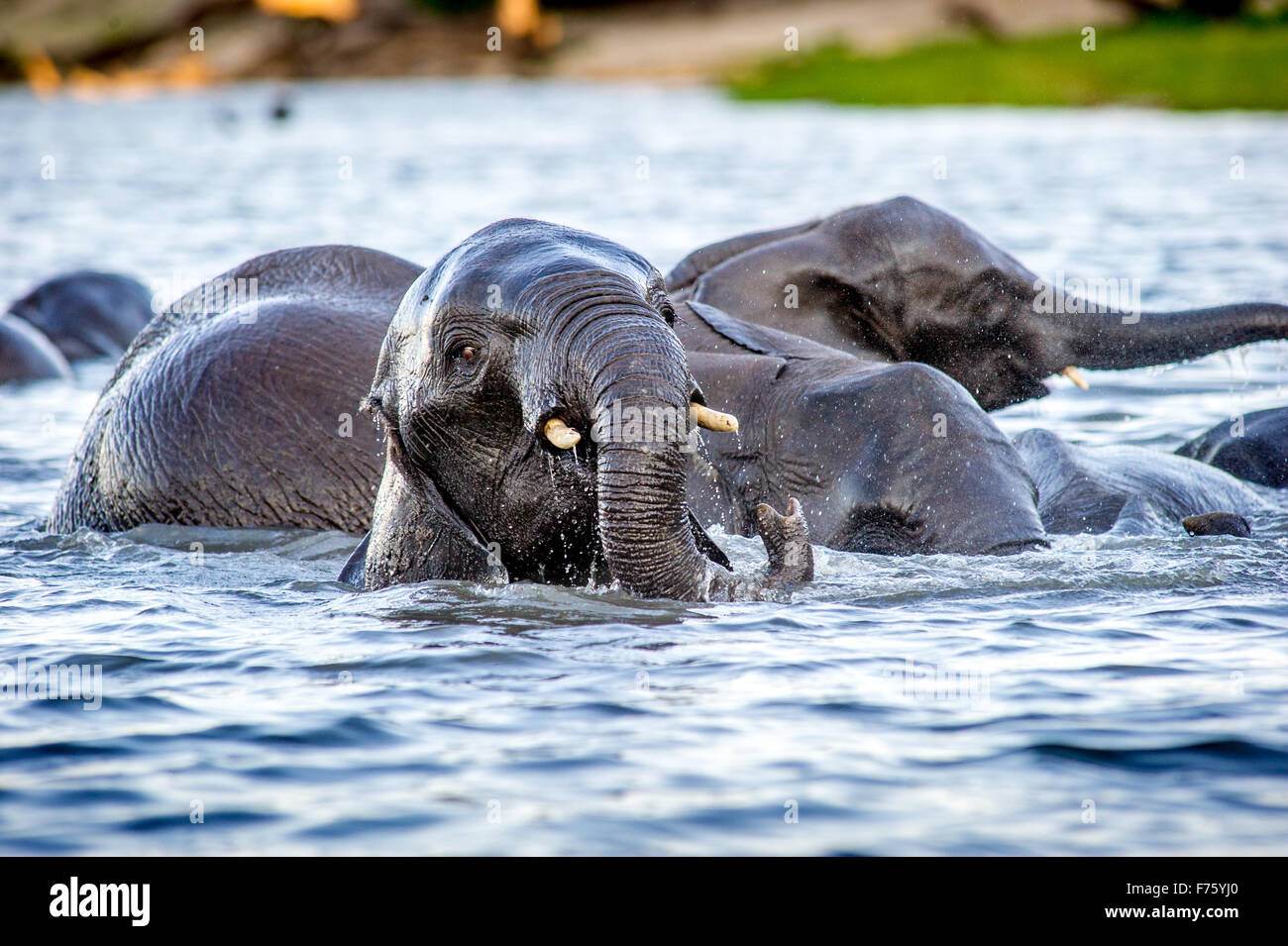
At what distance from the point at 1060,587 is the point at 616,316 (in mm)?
2298

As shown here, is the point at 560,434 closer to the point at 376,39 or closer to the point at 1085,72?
the point at 1085,72

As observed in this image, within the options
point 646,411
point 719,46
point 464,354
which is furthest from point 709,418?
point 719,46

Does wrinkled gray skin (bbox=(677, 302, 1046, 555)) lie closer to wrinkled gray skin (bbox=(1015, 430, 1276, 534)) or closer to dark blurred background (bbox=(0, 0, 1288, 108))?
wrinkled gray skin (bbox=(1015, 430, 1276, 534))

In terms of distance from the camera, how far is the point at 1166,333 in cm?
915

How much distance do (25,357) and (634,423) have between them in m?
9.68

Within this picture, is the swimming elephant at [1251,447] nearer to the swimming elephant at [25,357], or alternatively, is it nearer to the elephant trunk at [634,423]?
the elephant trunk at [634,423]

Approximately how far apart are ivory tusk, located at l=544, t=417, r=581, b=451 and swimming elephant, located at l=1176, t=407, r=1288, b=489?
5.08 m

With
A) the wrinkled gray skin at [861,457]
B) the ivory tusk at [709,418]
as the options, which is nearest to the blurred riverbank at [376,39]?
the wrinkled gray skin at [861,457]

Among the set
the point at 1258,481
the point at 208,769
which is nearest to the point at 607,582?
the point at 208,769

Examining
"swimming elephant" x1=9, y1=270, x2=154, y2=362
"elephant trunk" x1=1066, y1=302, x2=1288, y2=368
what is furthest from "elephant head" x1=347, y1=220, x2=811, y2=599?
"swimming elephant" x1=9, y1=270, x2=154, y2=362

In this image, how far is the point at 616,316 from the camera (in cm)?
559

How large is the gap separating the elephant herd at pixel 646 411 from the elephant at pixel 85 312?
7154 mm
